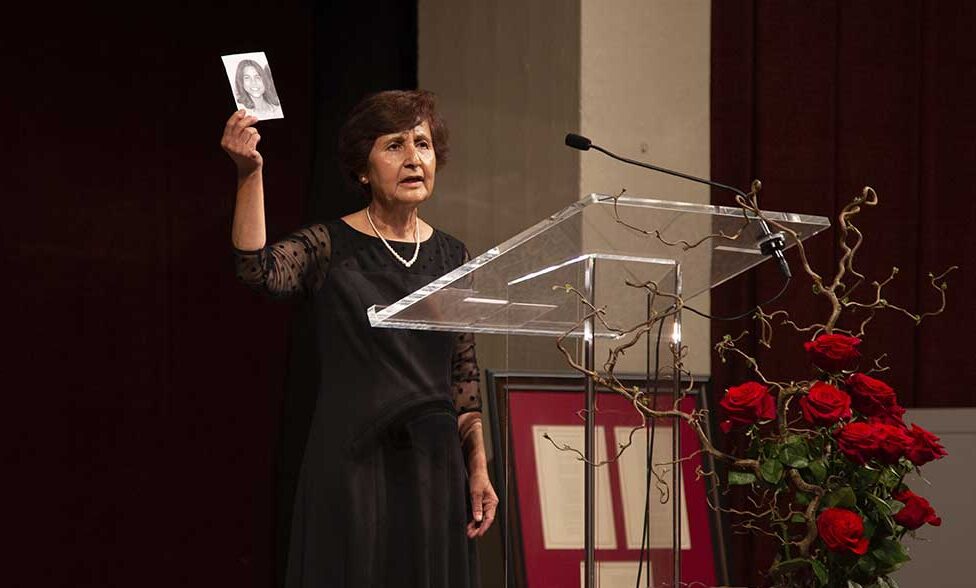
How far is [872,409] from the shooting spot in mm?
1904

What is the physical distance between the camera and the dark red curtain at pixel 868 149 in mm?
4043

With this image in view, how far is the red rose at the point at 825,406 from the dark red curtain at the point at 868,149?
7.06 ft

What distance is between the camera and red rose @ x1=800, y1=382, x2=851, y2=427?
6.05 ft

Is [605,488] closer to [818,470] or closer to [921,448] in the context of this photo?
[818,470]

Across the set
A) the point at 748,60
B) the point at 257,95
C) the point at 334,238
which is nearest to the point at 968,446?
the point at 748,60

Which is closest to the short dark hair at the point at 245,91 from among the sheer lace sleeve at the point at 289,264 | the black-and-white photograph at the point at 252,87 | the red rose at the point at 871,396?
the black-and-white photograph at the point at 252,87

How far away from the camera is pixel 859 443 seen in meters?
1.81

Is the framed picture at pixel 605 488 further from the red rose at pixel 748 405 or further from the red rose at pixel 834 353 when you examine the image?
the red rose at pixel 834 353

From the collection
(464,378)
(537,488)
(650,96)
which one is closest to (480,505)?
(464,378)

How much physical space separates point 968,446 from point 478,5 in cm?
197

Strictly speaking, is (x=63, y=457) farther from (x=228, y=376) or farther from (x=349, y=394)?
(x=349, y=394)

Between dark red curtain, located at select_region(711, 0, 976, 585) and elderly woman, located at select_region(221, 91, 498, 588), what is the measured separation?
1.52 meters

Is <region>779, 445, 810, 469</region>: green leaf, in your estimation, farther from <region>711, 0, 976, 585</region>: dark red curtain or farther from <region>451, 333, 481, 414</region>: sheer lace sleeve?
<region>711, 0, 976, 585</region>: dark red curtain

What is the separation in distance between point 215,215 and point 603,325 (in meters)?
2.36
